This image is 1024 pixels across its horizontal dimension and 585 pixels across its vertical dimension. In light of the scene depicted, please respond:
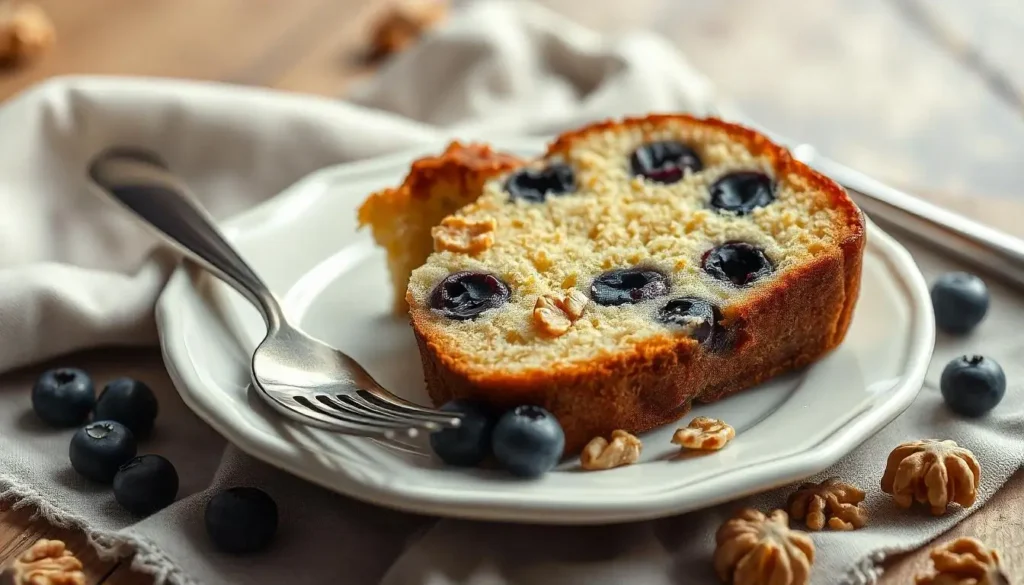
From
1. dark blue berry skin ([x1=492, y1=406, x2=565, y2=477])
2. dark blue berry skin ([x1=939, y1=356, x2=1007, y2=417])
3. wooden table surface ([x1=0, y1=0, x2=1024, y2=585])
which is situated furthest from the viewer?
wooden table surface ([x1=0, y1=0, x2=1024, y2=585])

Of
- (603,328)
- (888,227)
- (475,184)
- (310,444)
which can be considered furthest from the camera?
(888,227)

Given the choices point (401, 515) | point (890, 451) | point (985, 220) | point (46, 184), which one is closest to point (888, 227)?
point (985, 220)

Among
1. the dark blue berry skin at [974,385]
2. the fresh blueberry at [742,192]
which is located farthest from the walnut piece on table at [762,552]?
the fresh blueberry at [742,192]

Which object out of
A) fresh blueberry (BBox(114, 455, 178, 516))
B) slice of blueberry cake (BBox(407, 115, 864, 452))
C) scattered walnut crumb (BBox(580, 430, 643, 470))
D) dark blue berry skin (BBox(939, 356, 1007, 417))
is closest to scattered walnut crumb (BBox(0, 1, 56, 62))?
slice of blueberry cake (BBox(407, 115, 864, 452))

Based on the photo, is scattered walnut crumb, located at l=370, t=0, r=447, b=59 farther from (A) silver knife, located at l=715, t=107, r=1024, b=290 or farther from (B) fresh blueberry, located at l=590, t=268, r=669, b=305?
(B) fresh blueberry, located at l=590, t=268, r=669, b=305

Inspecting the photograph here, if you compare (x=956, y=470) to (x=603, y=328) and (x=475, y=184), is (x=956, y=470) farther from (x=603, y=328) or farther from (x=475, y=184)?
(x=475, y=184)

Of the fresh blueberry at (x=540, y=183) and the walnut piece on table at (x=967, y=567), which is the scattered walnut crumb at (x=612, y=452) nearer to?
the walnut piece on table at (x=967, y=567)

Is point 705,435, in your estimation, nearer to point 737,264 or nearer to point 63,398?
point 737,264

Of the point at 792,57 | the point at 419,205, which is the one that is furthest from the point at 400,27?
the point at 419,205
